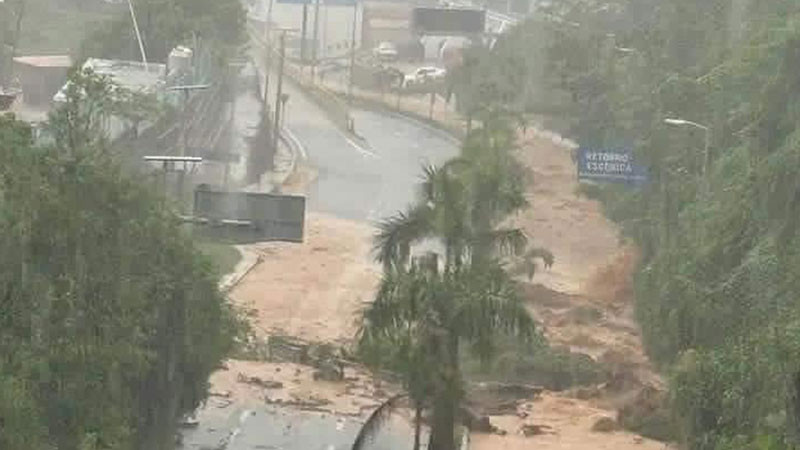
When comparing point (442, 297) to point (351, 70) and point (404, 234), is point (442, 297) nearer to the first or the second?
point (404, 234)

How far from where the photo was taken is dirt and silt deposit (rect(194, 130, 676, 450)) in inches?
1468

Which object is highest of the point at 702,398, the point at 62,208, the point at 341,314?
the point at 62,208

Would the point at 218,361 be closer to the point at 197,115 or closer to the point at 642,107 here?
the point at 642,107

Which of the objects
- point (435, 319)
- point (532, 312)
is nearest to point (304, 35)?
point (532, 312)

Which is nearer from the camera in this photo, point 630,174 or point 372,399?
point 372,399

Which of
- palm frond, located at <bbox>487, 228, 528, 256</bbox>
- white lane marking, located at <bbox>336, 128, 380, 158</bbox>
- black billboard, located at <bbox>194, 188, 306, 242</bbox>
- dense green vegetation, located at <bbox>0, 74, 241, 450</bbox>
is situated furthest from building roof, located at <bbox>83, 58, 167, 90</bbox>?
palm frond, located at <bbox>487, 228, 528, 256</bbox>

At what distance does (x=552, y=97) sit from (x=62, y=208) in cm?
6049

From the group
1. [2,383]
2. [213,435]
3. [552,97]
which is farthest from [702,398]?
[552,97]

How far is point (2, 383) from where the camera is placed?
Result: 21.5m

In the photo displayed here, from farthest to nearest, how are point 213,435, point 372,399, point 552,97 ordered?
point 552,97 < point 372,399 < point 213,435

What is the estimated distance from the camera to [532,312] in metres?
48.3

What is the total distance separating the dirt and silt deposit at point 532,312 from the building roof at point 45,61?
2181 centimetres

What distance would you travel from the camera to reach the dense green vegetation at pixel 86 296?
893 inches

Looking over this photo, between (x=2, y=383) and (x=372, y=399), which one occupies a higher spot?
(x=2, y=383)
